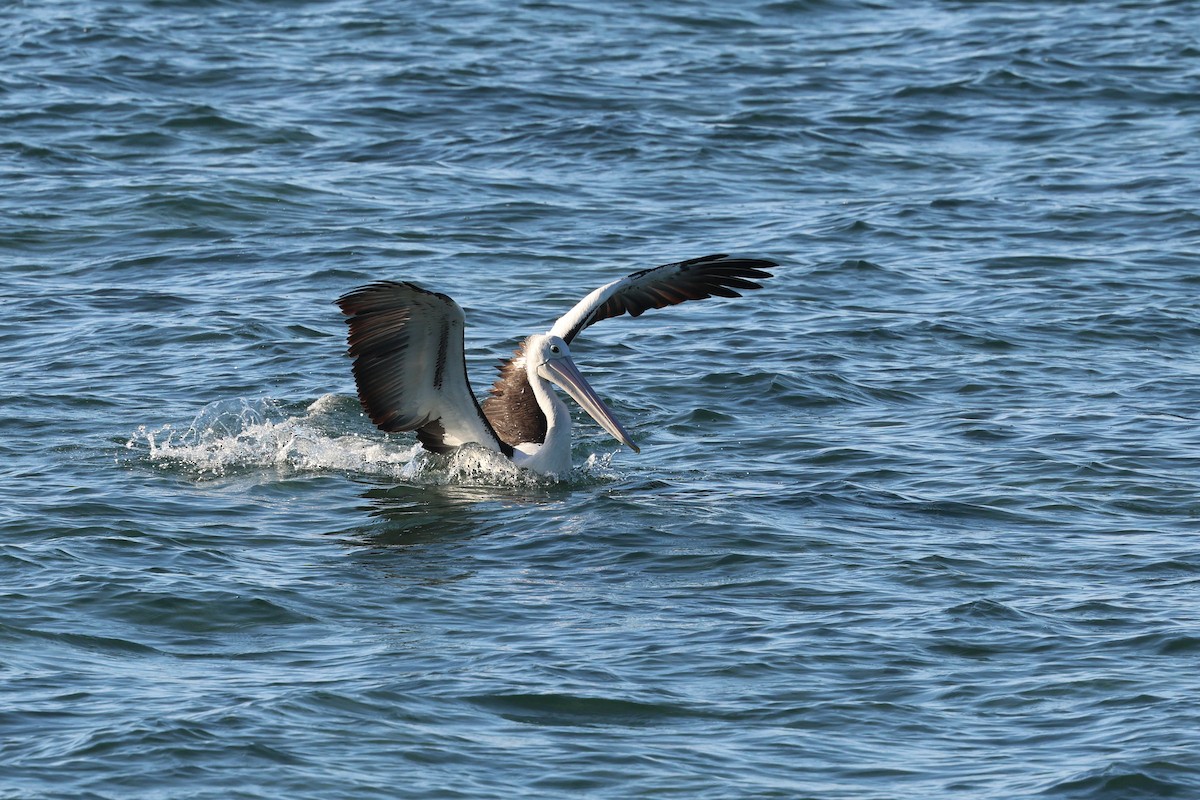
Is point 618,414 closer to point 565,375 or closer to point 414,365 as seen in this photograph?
point 565,375

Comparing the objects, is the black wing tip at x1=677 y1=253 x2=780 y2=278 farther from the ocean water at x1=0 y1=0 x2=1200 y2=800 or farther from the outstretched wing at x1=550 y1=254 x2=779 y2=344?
the ocean water at x1=0 y1=0 x2=1200 y2=800

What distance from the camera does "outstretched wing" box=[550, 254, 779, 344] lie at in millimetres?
12203

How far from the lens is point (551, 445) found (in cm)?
1198

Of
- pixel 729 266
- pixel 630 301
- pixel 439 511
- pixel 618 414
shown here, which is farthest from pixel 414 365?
pixel 729 266

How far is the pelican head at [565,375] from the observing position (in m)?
12.0

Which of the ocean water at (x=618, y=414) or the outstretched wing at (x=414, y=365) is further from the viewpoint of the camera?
the outstretched wing at (x=414, y=365)

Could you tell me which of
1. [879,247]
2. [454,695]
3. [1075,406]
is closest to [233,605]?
[454,695]

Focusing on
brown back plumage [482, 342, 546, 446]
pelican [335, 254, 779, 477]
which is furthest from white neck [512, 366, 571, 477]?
brown back plumage [482, 342, 546, 446]

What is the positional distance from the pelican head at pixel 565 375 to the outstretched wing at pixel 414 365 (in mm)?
537

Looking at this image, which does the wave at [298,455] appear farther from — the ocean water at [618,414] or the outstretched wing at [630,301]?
the outstretched wing at [630,301]

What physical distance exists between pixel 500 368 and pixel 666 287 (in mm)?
1227

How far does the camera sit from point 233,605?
927cm

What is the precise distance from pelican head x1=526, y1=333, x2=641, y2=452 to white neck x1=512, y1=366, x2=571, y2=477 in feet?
0.27

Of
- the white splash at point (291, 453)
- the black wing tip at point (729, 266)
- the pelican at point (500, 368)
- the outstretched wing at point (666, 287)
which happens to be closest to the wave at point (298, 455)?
the white splash at point (291, 453)
